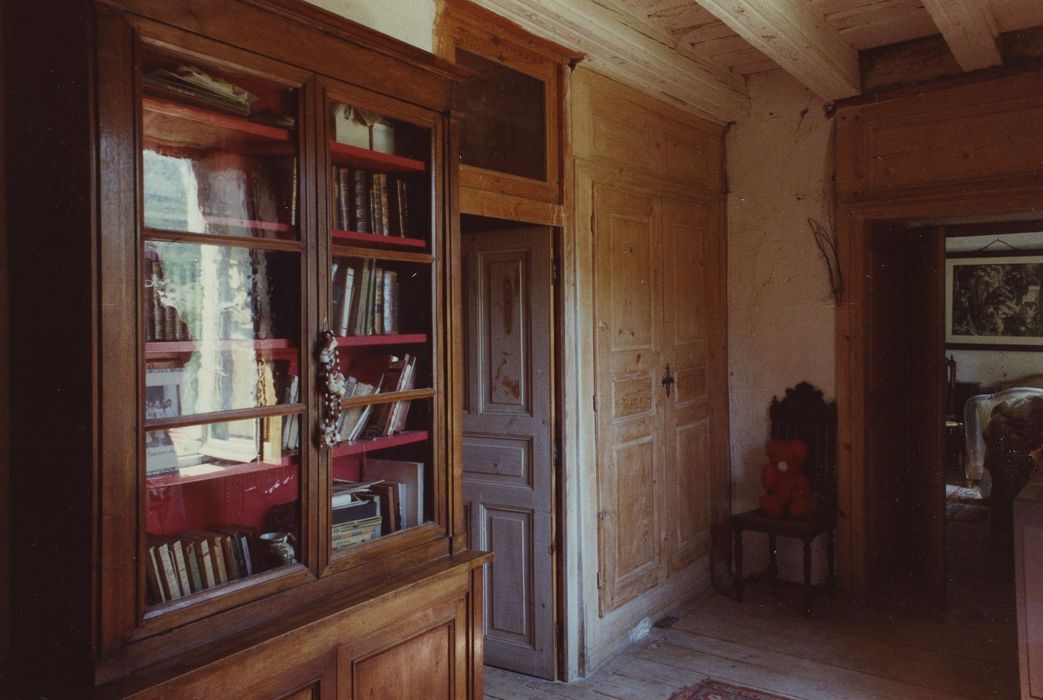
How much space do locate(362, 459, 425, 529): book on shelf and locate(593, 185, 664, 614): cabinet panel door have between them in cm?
171

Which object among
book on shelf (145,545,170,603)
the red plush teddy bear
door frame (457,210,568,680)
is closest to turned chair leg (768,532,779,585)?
the red plush teddy bear

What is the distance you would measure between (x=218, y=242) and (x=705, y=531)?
3856 millimetres

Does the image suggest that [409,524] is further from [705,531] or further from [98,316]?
[705,531]

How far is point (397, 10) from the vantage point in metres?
2.77

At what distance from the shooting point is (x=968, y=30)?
355 centimetres

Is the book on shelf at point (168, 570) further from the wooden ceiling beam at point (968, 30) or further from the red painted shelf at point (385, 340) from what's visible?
the wooden ceiling beam at point (968, 30)

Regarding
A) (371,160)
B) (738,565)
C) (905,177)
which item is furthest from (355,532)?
(905,177)

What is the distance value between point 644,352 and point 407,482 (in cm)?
222

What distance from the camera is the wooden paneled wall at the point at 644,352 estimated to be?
385cm

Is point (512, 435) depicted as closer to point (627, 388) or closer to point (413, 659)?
point (627, 388)

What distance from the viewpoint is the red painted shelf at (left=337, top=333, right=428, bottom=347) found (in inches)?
85.4

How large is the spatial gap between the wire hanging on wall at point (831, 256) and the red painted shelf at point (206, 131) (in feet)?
12.0

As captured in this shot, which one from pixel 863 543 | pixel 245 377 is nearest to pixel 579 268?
pixel 245 377

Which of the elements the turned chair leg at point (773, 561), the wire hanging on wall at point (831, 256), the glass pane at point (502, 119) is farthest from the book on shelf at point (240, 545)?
the wire hanging on wall at point (831, 256)
